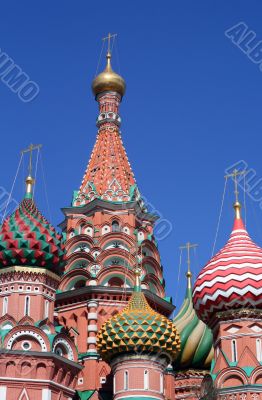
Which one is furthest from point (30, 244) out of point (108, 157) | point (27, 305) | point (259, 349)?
point (108, 157)

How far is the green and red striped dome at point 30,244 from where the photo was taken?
89.9 feet

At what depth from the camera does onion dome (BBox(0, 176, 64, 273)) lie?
27391 mm

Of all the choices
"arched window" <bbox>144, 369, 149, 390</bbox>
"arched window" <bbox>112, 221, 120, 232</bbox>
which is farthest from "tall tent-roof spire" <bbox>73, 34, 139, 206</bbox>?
"arched window" <bbox>144, 369, 149, 390</bbox>

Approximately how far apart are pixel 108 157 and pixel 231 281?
8.97 m

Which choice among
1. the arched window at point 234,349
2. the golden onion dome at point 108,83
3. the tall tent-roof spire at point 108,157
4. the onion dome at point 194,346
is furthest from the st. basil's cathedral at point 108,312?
the golden onion dome at point 108,83

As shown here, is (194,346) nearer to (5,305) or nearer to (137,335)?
(137,335)

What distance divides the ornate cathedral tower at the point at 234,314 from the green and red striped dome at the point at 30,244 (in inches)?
166

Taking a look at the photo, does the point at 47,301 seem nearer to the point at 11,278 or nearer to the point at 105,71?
the point at 11,278

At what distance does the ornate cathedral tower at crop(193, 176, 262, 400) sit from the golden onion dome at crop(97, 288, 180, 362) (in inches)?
49.8

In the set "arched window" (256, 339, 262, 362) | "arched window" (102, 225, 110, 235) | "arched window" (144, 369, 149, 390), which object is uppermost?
"arched window" (102, 225, 110, 235)

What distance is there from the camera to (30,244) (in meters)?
27.3

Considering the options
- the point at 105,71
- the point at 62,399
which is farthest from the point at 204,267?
the point at 105,71

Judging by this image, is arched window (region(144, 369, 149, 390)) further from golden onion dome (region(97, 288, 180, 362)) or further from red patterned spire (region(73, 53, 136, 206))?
red patterned spire (region(73, 53, 136, 206))

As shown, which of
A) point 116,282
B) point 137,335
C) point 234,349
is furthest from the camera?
point 116,282
